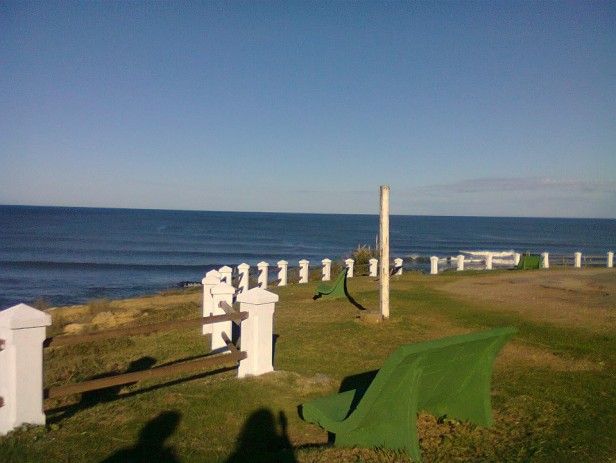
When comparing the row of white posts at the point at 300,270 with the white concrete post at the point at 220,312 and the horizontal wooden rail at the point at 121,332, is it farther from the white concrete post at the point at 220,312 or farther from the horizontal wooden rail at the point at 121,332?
the horizontal wooden rail at the point at 121,332

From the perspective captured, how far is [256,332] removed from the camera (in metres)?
6.79

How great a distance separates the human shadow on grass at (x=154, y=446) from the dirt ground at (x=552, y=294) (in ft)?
25.5

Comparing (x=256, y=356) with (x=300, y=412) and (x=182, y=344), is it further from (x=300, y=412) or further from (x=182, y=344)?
(x=182, y=344)

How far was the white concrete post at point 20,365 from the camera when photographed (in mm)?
4848

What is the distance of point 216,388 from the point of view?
6332 mm

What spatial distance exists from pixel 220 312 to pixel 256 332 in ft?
→ 7.02

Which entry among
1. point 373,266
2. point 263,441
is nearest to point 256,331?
point 263,441

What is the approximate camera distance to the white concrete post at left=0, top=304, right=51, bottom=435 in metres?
4.85

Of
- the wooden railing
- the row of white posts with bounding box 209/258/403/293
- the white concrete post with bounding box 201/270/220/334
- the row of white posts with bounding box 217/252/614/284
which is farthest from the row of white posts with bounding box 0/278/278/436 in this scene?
the row of white posts with bounding box 209/258/403/293

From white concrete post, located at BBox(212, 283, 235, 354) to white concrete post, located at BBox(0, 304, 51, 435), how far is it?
145 inches

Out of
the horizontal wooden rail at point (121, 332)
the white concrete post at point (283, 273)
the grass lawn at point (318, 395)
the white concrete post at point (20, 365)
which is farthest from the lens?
the white concrete post at point (283, 273)

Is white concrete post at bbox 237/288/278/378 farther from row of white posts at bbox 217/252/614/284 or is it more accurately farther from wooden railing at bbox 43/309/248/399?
row of white posts at bbox 217/252/614/284

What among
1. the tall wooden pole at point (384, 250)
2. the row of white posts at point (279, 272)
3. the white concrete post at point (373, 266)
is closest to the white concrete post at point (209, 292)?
the tall wooden pole at point (384, 250)

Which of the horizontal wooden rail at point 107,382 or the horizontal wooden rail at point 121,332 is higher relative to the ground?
the horizontal wooden rail at point 121,332
